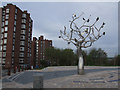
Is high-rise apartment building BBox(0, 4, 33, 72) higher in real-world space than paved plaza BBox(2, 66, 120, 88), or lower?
higher

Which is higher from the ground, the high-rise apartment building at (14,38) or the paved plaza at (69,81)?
the high-rise apartment building at (14,38)

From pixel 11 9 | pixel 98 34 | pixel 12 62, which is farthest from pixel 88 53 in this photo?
pixel 98 34

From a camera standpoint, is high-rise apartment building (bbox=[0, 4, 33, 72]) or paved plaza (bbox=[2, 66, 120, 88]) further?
high-rise apartment building (bbox=[0, 4, 33, 72])

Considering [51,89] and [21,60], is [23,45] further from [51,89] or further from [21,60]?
[51,89]

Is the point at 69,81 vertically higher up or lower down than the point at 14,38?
lower down

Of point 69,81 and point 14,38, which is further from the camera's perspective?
point 14,38

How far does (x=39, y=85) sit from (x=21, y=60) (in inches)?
1503

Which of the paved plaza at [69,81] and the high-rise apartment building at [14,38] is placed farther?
the high-rise apartment building at [14,38]

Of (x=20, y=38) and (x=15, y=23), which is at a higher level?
(x=15, y=23)

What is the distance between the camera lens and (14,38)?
41844 mm

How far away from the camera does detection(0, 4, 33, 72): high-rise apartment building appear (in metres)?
39.8

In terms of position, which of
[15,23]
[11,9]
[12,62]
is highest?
[11,9]

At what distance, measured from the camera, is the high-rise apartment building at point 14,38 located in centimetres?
3978

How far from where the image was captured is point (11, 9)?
138 ft
